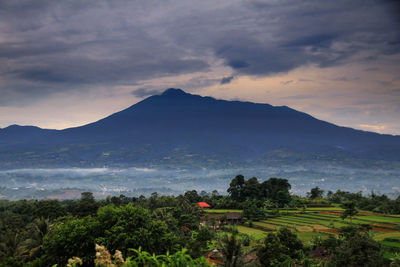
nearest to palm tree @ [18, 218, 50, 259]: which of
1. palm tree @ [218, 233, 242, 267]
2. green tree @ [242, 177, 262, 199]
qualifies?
palm tree @ [218, 233, 242, 267]

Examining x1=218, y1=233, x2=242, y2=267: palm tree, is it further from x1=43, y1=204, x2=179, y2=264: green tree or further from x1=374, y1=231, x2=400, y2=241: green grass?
x1=374, y1=231, x2=400, y2=241: green grass

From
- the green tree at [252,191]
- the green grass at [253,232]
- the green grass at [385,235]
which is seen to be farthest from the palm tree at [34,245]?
the green tree at [252,191]

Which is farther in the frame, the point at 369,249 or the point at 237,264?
the point at 369,249

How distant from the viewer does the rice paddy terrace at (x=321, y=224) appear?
30.1m

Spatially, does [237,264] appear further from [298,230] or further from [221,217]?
[221,217]

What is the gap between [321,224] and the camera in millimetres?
40719

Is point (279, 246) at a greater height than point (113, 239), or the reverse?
point (113, 239)

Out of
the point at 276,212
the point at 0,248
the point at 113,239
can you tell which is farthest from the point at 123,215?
the point at 276,212

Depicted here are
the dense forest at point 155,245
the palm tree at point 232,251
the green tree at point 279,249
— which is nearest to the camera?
the palm tree at point 232,251

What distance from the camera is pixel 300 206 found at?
180 ft

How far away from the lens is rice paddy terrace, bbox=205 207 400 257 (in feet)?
98.6

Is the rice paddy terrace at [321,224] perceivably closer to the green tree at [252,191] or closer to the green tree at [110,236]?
the green tree at [252,191]

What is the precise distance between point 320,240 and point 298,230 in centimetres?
842

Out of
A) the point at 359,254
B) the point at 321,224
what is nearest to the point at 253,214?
the point at 321,224
